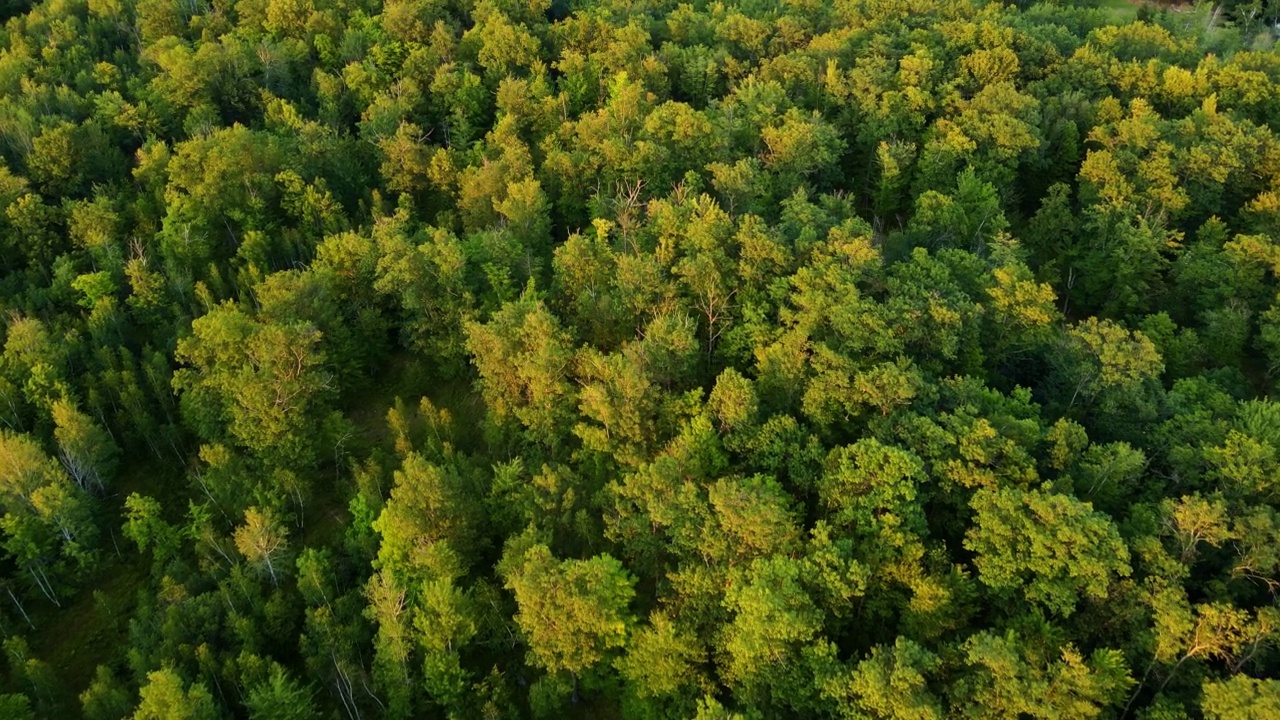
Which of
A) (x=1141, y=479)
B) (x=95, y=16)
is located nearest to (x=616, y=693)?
(x=1141, y=479)


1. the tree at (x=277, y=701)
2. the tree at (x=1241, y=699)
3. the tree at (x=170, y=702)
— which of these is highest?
the tree at (x=1241, y=699)

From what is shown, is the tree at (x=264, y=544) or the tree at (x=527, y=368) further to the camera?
the tree at (x=527, y=368)

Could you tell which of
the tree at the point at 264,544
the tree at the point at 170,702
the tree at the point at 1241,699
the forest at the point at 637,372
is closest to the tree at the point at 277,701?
the forest at the point at 637,372

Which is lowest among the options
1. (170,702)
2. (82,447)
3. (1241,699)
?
(170,702)

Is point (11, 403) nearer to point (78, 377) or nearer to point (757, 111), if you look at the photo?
point (78, 377)

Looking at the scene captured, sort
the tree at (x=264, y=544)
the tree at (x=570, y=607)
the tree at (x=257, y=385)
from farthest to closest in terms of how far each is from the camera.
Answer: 1. the tree at (x=257, y=385)
2. the tree at (x=264, y=544)
3. the tree at (x=570, y=607)

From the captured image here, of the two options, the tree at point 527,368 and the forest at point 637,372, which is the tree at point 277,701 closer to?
the forest at point 637,372

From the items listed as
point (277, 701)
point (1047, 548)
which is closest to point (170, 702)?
point (277, 701)

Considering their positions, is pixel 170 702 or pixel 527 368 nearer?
pixel 170 702

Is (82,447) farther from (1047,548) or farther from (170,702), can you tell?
(1047,548)
